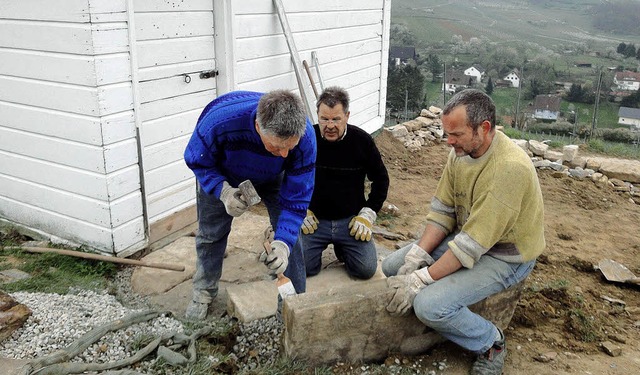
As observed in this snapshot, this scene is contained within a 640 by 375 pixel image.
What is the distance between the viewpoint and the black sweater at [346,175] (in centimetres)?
377

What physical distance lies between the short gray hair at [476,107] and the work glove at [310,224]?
4.56 ft

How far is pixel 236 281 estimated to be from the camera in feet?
13.4

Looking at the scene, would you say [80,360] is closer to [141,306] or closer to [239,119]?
[141,306]

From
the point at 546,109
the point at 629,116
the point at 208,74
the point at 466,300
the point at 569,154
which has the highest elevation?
the point at 208,74

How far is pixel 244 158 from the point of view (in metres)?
3.06

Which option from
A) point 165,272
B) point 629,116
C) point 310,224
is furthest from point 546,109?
point 165,272

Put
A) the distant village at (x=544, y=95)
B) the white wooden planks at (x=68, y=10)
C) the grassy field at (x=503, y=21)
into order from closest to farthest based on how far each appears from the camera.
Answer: the white wooden planks at (x=68, y=10) → the distant village at (x=544, y=95) → the grassy field at (x=503, y=21)

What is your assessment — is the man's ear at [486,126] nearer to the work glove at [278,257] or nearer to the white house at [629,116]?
the work glove at [278,257]

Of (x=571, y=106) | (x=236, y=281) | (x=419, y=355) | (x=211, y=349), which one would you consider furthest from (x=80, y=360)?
(x=571, y=106)

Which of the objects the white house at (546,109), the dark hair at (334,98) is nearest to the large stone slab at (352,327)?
the dark hair at (334,98)

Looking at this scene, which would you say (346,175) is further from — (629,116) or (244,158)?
(629,116)

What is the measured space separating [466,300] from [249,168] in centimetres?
143

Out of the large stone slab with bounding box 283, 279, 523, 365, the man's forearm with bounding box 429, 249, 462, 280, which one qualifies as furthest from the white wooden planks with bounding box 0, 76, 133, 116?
the man's forearm with bounding box 429, 249, 462, 280

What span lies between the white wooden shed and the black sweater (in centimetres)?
147
